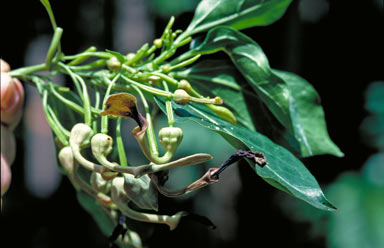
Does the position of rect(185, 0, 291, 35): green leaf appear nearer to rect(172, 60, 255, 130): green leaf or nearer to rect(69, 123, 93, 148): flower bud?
rect(172, 60, 255, 130): green leaf

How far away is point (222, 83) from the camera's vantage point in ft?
2.01

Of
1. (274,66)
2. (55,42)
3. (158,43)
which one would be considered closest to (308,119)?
(158,43)

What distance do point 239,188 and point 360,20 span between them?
837 millimetres

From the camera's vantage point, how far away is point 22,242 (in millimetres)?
2145

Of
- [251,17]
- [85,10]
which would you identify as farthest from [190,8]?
[251,17]

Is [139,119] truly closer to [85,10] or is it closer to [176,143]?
[176,143]

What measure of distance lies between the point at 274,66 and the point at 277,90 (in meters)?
1.20

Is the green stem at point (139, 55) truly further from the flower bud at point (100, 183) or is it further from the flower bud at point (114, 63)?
the flower bud at point (100, 183)

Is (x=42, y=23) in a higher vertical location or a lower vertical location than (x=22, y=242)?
higher

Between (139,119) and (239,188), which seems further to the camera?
(239,188)

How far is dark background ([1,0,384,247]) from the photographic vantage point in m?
1.71

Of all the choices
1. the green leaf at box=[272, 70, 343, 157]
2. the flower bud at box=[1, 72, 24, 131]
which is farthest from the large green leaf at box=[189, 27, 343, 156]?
the flower bud at box=[1, 72, 24, 131]

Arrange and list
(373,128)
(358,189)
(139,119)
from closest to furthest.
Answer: (139,119)
(358,189)
(373,128)

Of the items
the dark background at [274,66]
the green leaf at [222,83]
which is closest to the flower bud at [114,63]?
the green leaf at [222,83]
